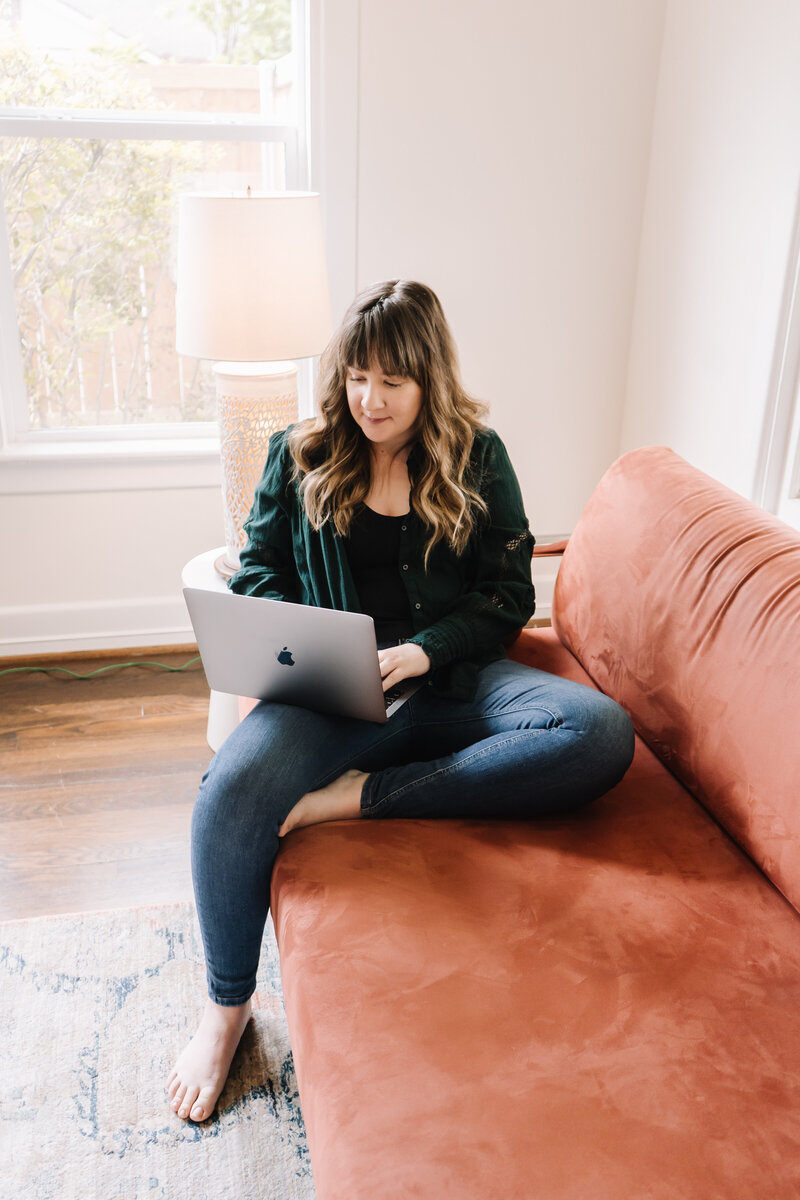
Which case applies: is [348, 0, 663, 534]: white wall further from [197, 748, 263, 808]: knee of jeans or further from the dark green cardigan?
[197, 748, 263, 808]: knee of jeans

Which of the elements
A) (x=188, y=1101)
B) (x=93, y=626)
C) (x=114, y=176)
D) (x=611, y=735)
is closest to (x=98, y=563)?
(x=93, y=626)

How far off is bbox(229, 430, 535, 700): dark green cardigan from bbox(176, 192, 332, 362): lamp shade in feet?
0.95

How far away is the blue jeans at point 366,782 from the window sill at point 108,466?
1276 mm

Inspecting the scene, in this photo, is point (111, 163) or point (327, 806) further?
point (111, 163)

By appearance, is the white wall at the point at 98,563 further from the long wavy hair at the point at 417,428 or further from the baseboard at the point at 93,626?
the long wavy hair at the point at 417,428

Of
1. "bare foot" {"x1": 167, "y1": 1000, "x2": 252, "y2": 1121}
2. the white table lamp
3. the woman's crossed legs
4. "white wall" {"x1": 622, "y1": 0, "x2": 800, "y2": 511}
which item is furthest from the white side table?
"white wall" {"x1": 622, "y1": 0, "x2": 800, "y2": 511}

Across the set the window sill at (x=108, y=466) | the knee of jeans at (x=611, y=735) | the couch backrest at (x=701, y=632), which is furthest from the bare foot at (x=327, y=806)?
the window sill at (x=108, y=466)

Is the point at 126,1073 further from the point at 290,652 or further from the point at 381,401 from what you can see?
the point at 381,401

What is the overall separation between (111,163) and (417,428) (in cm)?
135

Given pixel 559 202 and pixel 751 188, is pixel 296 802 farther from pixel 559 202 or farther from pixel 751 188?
pixel 559 202

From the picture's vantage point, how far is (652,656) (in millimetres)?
1577

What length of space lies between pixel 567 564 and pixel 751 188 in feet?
3.35

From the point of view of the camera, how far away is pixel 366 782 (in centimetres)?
146

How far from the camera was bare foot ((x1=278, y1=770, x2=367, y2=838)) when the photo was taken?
55.5 inches
